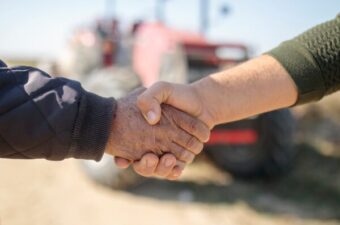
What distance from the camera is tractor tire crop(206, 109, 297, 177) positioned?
4.73m

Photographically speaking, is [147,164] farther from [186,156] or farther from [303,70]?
[303,70]

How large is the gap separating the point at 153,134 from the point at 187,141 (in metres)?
0.17

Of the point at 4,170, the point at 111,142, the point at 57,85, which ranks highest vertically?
the point at 57,85

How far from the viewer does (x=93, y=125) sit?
1879mm

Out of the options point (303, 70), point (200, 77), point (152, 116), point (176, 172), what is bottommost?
point (200, 77)

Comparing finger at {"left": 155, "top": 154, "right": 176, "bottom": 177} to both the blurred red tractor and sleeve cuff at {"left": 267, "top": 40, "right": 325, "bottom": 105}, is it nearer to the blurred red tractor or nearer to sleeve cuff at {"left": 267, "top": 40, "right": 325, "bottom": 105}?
sleeve cuff at {"left": 267, "top": 40, "right": 325, "bottom": 105}

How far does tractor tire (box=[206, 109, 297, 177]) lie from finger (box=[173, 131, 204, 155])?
7.63ft

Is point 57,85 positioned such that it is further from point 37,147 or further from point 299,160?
point 299,160

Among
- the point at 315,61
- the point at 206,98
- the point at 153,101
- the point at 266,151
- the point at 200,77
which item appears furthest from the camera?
the point at 266,151

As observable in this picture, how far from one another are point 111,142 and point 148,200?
2.50 metres

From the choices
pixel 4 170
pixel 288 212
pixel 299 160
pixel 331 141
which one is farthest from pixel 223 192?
pixel 4 170

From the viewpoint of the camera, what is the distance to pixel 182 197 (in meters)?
4.58

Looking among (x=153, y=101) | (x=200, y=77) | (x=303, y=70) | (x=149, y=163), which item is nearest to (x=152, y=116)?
(x=153, y=101)

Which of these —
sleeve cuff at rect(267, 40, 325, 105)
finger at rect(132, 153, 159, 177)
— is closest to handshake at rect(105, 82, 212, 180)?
finger at rect(132, 153, 159, 177)
